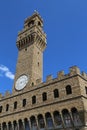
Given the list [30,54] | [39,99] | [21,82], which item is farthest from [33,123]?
[30,54]

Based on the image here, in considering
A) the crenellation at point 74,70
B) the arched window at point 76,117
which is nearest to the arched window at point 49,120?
the arched window at point 76,117

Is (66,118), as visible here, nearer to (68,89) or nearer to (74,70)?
(68,89)

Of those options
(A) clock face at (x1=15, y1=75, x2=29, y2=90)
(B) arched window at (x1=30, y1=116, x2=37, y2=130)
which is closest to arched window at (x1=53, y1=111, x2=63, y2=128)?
(B) arched window at (x1=30, y1=116, x2=37, y2=130)

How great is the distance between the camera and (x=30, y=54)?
34656 millimetres

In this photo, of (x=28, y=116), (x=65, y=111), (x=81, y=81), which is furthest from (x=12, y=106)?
(x=81, y=81)

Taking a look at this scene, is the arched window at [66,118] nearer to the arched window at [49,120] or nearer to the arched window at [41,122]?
the arched window at [49,120]

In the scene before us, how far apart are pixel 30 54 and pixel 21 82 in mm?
5995

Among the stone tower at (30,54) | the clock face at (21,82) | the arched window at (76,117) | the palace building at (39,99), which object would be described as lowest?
the arched window at (76,117)

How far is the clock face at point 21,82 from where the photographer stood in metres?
31.3

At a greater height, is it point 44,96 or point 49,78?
point 49,78

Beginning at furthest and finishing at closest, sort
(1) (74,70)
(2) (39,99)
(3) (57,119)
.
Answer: (2) (39,99), (1) (74,70), (3) (57,119)

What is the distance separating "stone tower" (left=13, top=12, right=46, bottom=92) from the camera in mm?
31969

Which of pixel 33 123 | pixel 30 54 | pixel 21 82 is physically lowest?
pixel 33 123

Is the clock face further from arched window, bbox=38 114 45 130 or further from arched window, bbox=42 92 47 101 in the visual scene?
arched window, bbox=38 114 45 130
